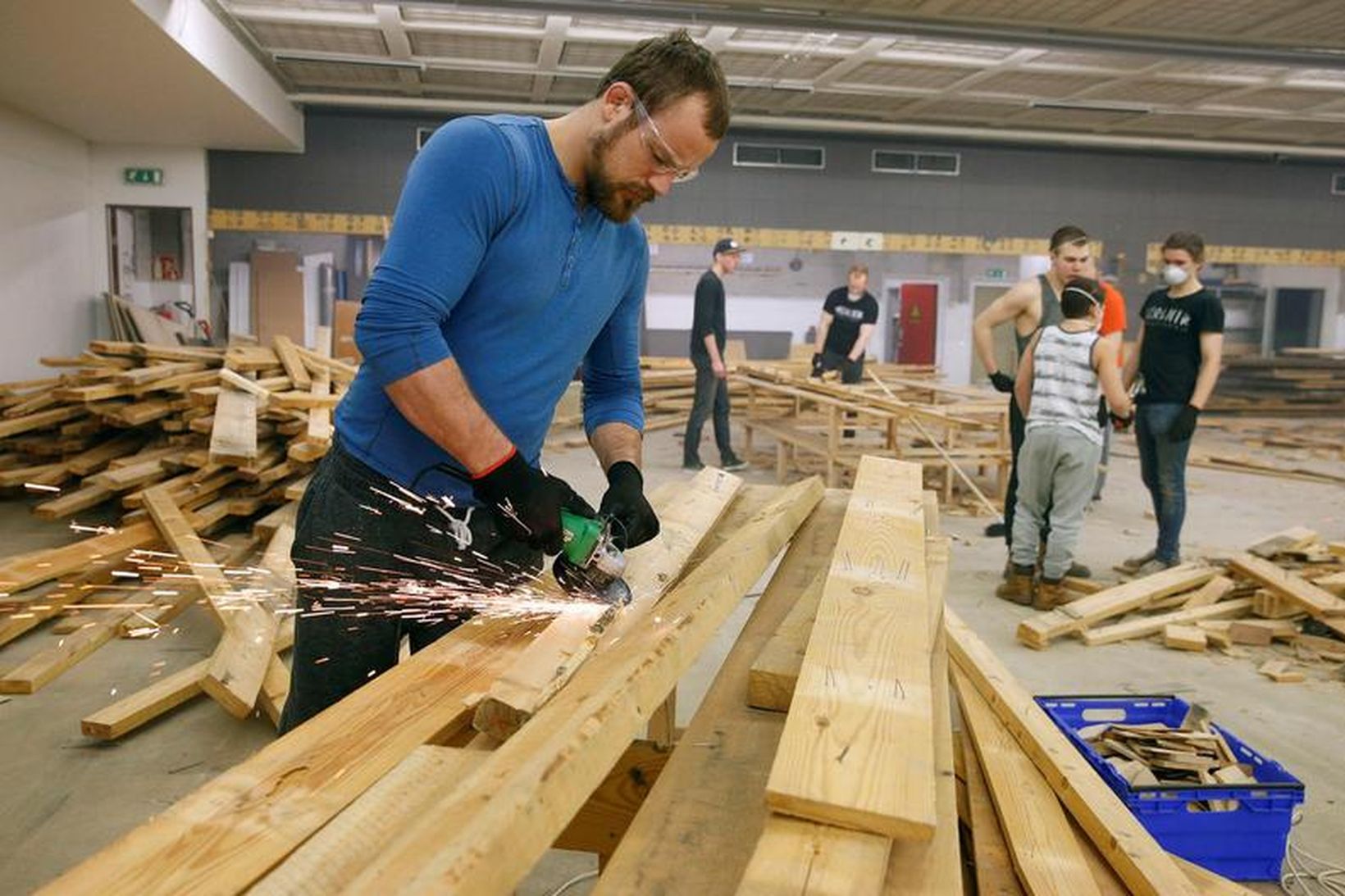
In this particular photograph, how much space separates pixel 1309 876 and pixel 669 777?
2192 millimetres

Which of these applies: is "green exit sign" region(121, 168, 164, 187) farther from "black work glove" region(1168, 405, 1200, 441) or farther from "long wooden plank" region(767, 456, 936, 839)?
"long wooden plank" region(767, 456, 936, 839)

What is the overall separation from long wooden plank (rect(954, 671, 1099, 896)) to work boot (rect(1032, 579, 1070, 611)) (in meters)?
2.47

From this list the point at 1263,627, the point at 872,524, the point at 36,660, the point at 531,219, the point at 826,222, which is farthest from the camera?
the point at 826,222

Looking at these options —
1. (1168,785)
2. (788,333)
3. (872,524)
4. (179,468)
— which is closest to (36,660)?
(179,468)

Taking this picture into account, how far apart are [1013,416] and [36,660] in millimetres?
4915

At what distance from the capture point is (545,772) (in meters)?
1.04

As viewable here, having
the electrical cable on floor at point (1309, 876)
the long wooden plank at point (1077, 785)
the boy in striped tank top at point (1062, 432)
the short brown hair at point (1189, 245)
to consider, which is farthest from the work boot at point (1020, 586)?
the electrical cable on floor at point (1309, 876)

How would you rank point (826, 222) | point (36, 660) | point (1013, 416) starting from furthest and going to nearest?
point (826, 222) < point (1013, 416) < point (36, 660)

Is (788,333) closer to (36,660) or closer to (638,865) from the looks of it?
(36,660)

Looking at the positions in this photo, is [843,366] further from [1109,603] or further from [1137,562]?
[1109,603]

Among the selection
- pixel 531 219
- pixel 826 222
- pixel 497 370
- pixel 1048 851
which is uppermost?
pixel 826 222

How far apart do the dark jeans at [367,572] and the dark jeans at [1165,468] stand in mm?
4531

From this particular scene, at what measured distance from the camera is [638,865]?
3.88 feet

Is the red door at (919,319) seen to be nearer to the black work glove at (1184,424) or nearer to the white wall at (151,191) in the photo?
the black work glove at (1184,424)
